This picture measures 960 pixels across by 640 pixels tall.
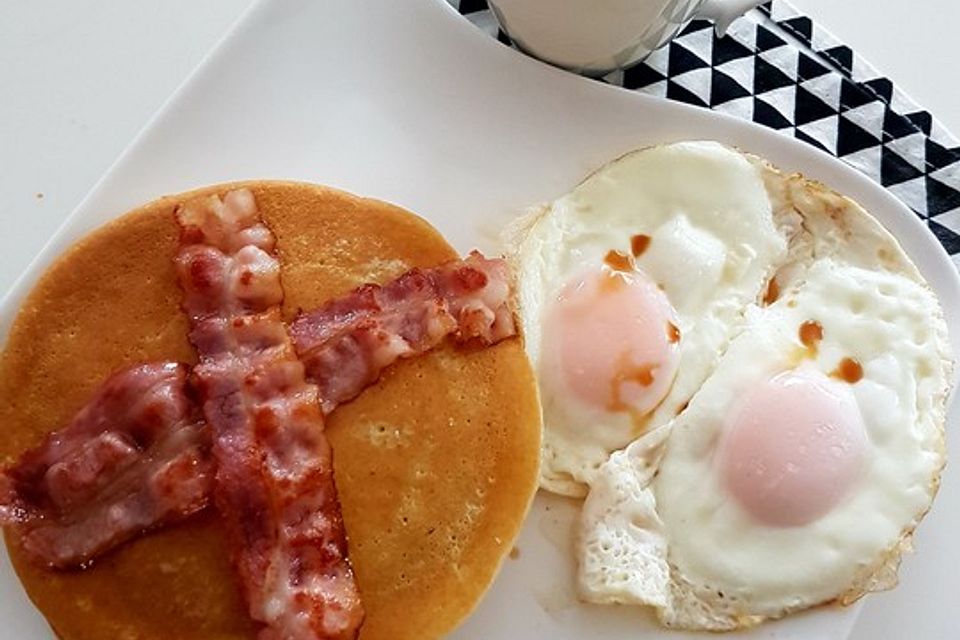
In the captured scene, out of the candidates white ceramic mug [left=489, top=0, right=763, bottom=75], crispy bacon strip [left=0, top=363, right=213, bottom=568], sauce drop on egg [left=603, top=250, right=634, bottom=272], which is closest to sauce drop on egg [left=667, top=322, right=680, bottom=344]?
sauce drop on egg [left=603, top=250, right=634, bottom=272]

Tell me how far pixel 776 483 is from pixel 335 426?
0.68 metres

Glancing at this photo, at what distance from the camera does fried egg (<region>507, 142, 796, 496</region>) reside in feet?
6.38

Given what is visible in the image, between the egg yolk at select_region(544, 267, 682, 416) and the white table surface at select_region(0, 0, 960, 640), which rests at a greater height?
the white table surface at select_region(0, 0, 960, 640)

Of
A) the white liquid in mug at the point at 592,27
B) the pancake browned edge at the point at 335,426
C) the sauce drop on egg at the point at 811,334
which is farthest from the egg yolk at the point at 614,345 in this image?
the white liquid in mug at the point at 592,27

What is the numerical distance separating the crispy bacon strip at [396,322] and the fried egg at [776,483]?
1.04ft

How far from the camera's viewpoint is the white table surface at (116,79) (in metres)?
2.10

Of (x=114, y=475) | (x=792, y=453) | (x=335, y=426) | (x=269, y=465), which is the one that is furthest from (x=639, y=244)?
(x=114, y=475)

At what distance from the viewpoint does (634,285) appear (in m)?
1.97

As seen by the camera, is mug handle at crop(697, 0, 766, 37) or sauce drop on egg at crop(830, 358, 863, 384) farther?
Answer: mug handle at crop(697, 0, 766, 37)

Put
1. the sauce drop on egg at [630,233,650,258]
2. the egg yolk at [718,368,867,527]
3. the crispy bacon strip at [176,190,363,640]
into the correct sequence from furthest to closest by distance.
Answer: the sauce drop on egg at [630,233,650,258] → the egg yolk at [718,368,867,527] → the crispy bacon strip at [176,190,363,640]

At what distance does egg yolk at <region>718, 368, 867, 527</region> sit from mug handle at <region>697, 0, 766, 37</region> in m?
0.64

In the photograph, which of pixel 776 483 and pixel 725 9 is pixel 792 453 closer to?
pixel 776 483

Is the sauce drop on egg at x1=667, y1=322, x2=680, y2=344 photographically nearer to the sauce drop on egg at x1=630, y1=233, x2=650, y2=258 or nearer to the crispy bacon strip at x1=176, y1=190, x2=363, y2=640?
the sauce drop on egg at x1=630, y1=233, x2=650, y2=258

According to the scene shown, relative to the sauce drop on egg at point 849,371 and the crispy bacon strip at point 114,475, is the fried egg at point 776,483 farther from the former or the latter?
the crispy bacon strip at point 114,475
